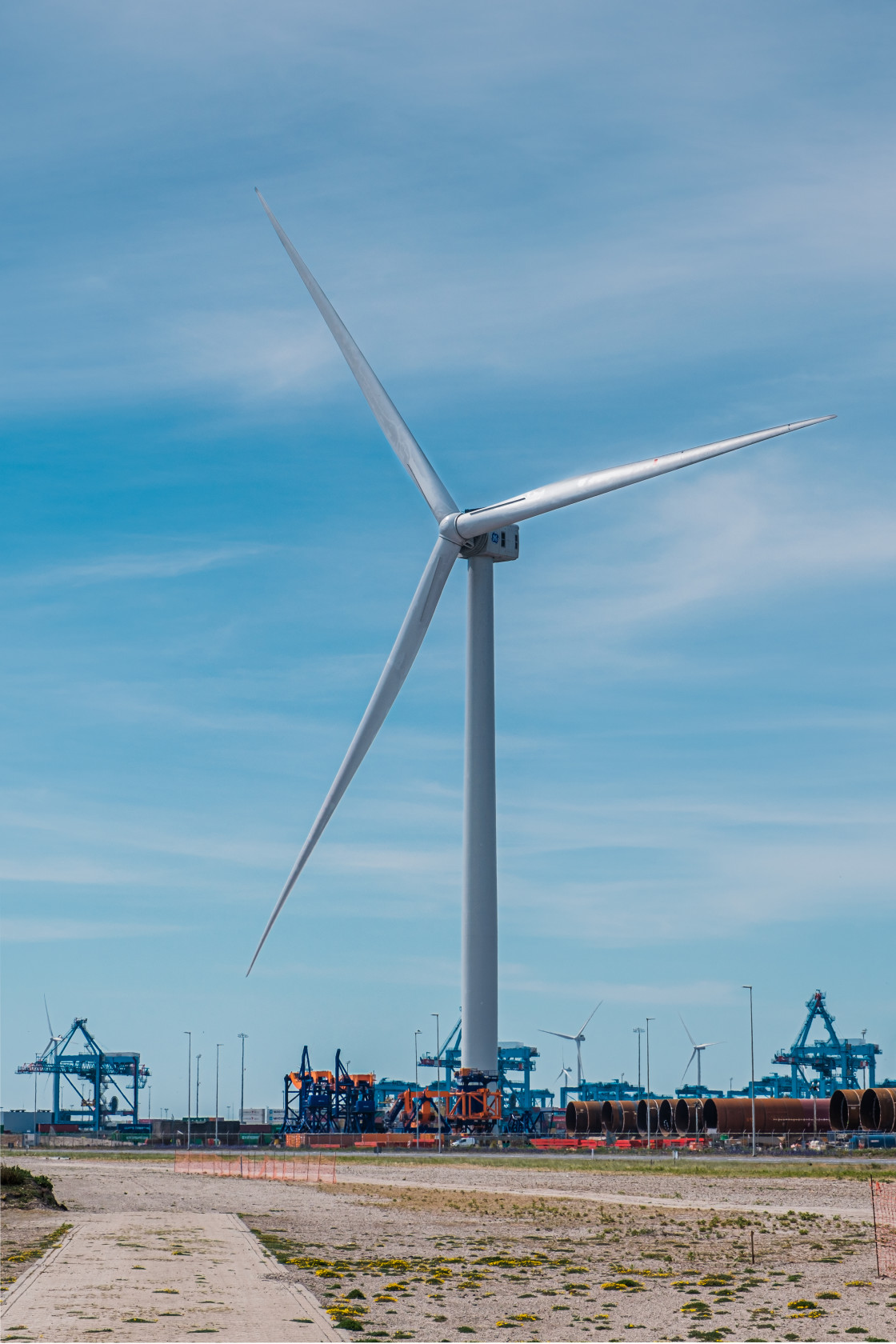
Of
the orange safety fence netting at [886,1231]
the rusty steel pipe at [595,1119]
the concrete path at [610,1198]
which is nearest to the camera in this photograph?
the orange safety fence netting at [886,1231]

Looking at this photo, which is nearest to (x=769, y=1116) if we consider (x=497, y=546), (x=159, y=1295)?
(x=497, y=546)

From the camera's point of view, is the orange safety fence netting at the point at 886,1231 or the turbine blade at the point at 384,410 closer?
the orange safety fence netting at the point at 886,1231

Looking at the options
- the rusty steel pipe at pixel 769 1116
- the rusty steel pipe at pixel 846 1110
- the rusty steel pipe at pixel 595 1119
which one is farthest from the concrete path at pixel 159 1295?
the rusty steel pipe at pixel 595 1119

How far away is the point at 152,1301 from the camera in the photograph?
89.8 feet

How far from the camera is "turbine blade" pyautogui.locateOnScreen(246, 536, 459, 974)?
78500mm

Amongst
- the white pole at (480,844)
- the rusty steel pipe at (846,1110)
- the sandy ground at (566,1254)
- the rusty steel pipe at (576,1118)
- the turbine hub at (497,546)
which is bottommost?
the rusty steel pipe at (576,1118)

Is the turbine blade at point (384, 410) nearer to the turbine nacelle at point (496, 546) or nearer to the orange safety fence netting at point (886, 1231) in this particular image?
the turbine nacelle at point (496, 546)

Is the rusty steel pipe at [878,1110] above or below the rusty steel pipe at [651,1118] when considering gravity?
above

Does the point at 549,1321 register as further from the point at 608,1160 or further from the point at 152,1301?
the point at 608,1160

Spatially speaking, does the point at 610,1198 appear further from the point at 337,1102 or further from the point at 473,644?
the point at 337,1102

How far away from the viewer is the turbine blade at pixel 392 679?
78.5 meters

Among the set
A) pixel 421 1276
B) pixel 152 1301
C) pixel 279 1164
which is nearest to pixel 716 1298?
pixel 421 1276

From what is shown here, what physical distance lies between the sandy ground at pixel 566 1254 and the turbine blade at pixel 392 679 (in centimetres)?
1707

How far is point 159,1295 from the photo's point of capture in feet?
92.8
